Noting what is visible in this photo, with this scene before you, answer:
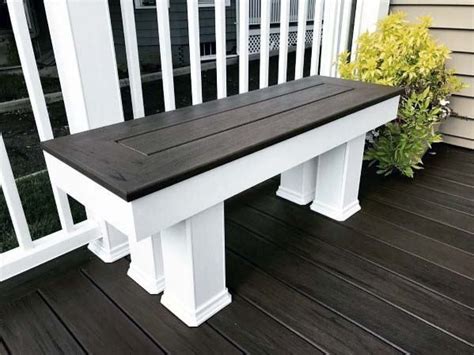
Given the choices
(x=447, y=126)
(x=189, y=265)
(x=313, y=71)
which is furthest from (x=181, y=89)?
(x=189, y=265)

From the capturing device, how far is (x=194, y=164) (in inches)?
44.1

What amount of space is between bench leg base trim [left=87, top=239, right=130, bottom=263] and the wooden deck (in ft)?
0.10

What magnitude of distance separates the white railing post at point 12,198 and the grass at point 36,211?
49cm

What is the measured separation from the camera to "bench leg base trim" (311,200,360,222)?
6.64 ft

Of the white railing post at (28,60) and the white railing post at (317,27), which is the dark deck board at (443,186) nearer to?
the white railing post at (317,27)

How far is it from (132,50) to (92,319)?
1.02 meters

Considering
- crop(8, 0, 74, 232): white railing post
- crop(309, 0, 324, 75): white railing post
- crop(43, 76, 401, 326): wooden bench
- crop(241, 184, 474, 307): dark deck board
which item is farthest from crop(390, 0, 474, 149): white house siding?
crop(8, 0, 74, 232): white railing post

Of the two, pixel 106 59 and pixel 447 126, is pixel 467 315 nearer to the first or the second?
pixel 106 59

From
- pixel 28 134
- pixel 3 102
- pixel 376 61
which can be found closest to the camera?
pixel 376 61

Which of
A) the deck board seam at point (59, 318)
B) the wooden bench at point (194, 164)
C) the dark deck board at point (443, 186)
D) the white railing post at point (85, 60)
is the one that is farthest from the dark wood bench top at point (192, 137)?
the dark deck board at point (443, 186)

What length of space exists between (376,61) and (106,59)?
61.8 inches

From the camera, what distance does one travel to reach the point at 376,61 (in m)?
2.29

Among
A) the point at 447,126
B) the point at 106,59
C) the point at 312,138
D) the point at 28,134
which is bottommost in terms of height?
the point at 28,134

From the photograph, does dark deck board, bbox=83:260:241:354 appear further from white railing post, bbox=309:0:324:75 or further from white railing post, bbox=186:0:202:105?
white railing post, bbox=309:0:324:75
